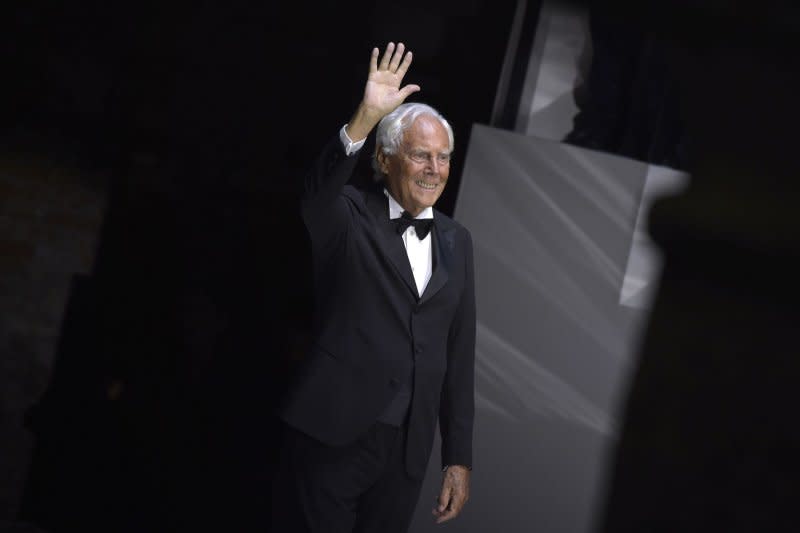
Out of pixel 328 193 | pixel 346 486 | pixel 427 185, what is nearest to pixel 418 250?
pixel 427 185

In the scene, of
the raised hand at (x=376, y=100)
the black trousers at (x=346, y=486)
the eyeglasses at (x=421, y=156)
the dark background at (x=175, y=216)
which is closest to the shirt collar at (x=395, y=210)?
the eyeglasses at (x=421, y=156)

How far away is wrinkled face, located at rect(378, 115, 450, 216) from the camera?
269 centimetres

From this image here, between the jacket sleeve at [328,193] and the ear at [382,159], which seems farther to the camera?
the ear at [382,159]

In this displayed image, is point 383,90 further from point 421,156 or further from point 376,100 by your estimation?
point 421,156

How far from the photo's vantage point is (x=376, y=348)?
8.73 ft

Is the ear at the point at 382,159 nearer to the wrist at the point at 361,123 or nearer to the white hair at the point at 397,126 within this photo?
the white hair at the point at 397,126

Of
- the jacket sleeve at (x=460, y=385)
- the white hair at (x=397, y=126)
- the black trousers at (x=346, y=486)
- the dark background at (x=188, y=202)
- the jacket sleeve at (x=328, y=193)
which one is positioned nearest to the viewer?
the jacket sleeve at (x=328, y=193)

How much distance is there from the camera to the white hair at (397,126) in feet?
8.90

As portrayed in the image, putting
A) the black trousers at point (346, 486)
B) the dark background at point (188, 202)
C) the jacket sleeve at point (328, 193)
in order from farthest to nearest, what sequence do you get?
the dark background at point (188, 202) < the black trousers at point (346, 486) < the jacket sleeve at point (328, 193)

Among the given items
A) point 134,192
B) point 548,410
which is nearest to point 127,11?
point 134,192

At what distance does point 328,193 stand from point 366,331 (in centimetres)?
39

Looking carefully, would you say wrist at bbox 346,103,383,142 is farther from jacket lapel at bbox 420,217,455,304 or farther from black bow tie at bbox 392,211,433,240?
jacket lapel at bbox 420,217,455,304

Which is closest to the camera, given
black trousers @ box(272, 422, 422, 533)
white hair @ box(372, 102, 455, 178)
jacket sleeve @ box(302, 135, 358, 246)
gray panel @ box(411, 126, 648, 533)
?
jacket sleeve @ box(302, 135, 358, 246)

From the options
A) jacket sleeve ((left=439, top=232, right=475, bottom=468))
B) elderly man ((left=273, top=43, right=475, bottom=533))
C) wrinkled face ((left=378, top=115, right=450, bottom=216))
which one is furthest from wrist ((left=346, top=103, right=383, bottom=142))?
jacket sleeve ((left=439, top=232, right=475, bottom=468))
